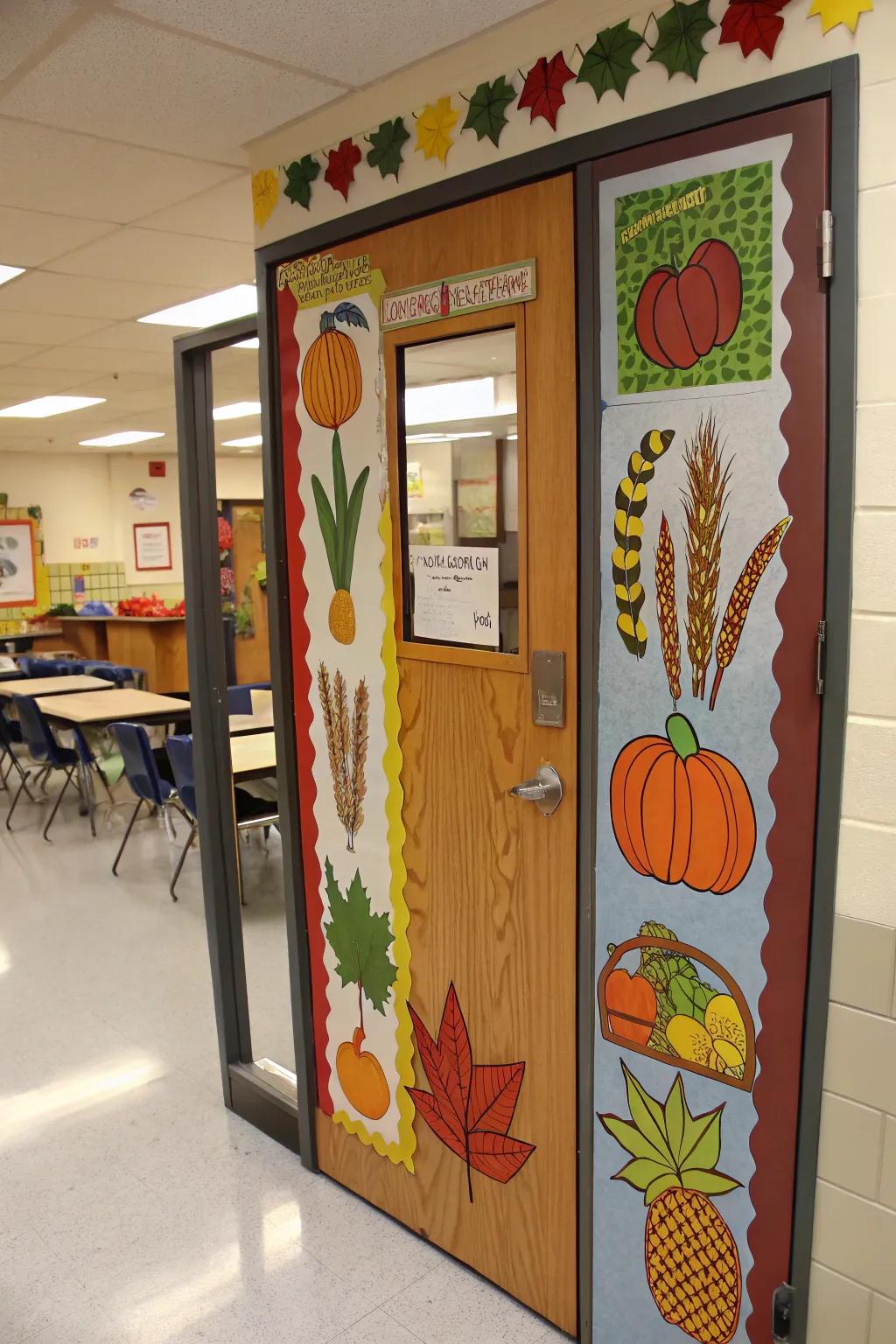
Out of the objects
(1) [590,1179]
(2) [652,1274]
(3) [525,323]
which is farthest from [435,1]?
(2) [652,1274]

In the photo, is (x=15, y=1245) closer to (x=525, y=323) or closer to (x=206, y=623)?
(x=206, y=623)

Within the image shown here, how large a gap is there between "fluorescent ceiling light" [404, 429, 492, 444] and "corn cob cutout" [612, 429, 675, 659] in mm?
362

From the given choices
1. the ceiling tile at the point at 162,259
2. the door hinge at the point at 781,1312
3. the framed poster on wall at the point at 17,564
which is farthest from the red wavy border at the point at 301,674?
the framed poster on wall at the point at 17,564

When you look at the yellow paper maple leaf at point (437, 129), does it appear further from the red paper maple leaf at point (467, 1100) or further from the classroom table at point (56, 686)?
the classroom table at point (56, 686)

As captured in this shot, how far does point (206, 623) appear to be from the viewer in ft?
9.92

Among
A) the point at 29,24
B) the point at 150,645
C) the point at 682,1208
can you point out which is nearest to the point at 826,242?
the point at 29,24

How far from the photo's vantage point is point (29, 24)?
5.91 ft

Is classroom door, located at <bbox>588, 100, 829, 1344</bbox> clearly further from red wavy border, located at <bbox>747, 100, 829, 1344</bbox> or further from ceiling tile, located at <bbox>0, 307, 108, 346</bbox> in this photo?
ceiling tile, located at <bbox>0, 307, 108, 346</bbox>

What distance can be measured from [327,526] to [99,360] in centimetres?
360

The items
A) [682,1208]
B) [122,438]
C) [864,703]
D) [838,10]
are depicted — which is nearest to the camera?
[838,10]

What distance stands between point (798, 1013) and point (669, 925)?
10.5 inches

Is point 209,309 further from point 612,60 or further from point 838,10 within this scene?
point 838,10

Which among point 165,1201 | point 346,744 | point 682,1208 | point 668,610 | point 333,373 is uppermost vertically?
point 333,373

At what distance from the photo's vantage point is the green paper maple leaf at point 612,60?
5.58 ft
